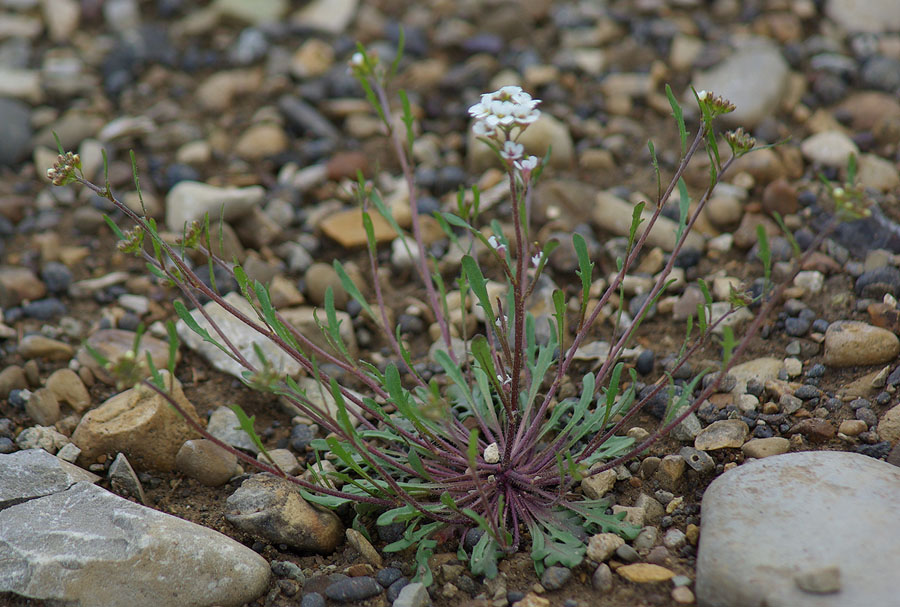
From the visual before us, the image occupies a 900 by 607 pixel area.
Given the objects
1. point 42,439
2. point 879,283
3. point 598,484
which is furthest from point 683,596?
point 42,439

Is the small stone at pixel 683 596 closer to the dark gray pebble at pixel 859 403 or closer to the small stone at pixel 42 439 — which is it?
the dark gray pebble at pixel 859 403

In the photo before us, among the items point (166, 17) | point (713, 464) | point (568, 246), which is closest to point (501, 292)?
point (568, 246)

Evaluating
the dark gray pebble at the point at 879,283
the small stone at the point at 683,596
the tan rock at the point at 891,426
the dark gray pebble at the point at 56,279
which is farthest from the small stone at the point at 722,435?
the dark gray pebble at the point at 56,279

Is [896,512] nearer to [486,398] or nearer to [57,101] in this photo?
[486,398]

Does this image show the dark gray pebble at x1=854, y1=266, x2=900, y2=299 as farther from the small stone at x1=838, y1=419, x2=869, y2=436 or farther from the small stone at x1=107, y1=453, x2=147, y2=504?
the small stone at x1=107, y1=453, x2=147, y2=504

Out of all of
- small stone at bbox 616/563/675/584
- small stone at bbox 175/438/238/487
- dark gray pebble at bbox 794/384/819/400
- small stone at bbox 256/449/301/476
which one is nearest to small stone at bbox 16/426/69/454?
small stone at bbox 175/438/238/487
